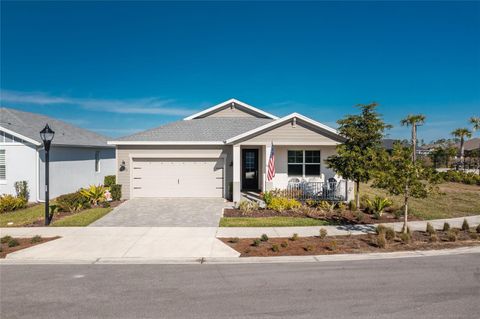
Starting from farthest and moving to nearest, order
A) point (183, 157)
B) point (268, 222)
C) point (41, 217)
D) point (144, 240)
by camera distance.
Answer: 1. point (183, 157)
2. point (41, 217)
3. point (268, 222)
4. point (144, 240)

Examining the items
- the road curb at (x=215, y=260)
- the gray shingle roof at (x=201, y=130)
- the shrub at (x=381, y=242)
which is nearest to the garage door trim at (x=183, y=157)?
the gray shingle roof at (x=201, y=130)

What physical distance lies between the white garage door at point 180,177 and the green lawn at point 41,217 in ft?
12.0

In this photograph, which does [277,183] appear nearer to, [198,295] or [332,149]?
[332,149]

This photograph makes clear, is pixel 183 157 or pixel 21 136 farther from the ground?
pixel 21 136

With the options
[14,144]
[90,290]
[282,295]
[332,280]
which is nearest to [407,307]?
[332,280]

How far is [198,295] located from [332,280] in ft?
9.83

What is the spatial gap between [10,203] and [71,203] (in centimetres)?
287

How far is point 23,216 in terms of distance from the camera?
13.1 meters

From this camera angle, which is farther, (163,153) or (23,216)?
(163,153)

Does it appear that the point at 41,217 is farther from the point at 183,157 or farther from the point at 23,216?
the point at 183,157

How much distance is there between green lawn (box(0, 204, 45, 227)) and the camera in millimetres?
12023

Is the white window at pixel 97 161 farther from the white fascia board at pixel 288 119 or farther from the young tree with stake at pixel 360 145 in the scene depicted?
the young tree with stake at pixel 360 145

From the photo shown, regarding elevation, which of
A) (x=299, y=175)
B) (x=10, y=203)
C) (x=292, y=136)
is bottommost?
(x=10, y=203)

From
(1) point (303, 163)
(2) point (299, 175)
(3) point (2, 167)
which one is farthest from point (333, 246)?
(3) point (2, 167)
